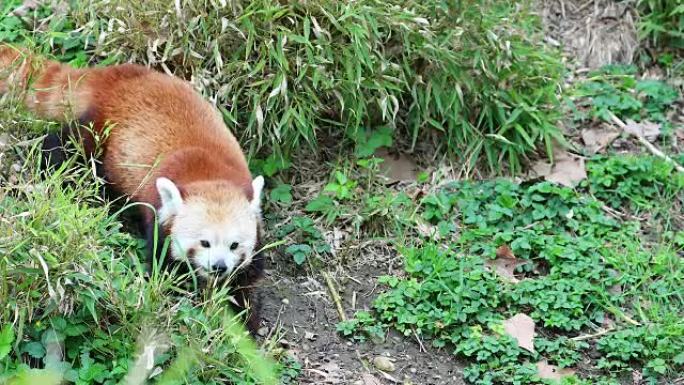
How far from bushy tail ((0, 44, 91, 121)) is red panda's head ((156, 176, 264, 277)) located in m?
0.73

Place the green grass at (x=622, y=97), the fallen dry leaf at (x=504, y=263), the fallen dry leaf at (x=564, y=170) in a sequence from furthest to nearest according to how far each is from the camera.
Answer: the green grass at (x=622, y=97)
the fallen dry leaf at (x=564, y=170)
the fallen dry leaf at (x=504, y=263)

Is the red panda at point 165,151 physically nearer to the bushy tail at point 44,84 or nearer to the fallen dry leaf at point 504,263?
the bushy tail at point 44,84

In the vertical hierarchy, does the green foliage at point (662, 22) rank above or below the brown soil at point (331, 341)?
above

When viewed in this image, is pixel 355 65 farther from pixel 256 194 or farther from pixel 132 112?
pixel 132 112

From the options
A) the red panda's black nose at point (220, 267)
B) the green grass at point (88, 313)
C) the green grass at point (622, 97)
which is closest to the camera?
the green grass at point (88, 313)

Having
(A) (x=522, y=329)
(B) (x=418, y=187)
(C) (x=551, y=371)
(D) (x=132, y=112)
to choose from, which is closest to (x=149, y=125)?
(D) (x=132, y=112)

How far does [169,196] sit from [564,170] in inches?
92.2

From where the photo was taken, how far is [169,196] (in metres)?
4.25

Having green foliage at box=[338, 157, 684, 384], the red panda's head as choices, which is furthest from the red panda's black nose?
green foliage at box=[338, 157, 684, 384]

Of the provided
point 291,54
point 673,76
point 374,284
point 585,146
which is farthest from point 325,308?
point 673,76

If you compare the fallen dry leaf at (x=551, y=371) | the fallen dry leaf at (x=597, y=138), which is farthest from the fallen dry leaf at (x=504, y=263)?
the fallen dry leaf at (x=597, y=138)

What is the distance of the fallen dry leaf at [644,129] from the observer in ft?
18.9

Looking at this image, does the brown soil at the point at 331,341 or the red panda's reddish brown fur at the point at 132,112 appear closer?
the brown soil at the point at 331,341

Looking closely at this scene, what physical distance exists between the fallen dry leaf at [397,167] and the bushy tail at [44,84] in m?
1.62
